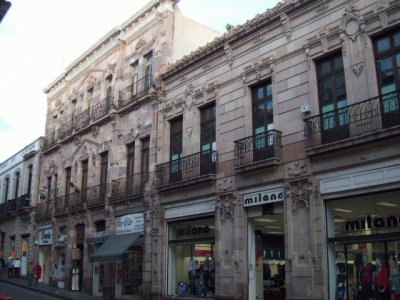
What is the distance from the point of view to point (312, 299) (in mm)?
13461

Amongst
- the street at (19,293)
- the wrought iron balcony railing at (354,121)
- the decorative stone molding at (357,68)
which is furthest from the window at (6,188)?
the decorative stone molding at (357,68)

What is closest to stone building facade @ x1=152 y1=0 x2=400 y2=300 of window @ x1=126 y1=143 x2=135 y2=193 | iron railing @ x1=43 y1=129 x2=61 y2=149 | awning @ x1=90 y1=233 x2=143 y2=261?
awning @ x1=90 y1=233 x2=143 y2=261

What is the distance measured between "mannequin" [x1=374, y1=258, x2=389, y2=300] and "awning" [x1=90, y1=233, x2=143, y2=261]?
1019cm

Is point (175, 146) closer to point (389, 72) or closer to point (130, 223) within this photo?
point (130, 223)

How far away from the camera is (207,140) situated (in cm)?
1859

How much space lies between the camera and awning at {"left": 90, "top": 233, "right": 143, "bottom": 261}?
781 inches

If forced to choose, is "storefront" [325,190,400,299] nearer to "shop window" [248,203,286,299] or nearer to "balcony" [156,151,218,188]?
"shop window" [248,203,286,299]

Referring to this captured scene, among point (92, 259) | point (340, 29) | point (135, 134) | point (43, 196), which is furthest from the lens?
point (43, 196)

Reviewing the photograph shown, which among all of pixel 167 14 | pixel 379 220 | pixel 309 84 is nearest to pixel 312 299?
pixel 379 220

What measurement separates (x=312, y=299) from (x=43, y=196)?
21.1 metres

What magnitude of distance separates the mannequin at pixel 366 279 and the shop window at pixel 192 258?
5.78 meters

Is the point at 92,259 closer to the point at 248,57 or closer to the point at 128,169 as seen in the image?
the point at 128,169

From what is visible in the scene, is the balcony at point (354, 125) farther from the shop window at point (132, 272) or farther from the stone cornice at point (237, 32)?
the shop window at point (132, 272)


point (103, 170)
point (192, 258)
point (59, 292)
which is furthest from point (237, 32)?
point (59, 292)
